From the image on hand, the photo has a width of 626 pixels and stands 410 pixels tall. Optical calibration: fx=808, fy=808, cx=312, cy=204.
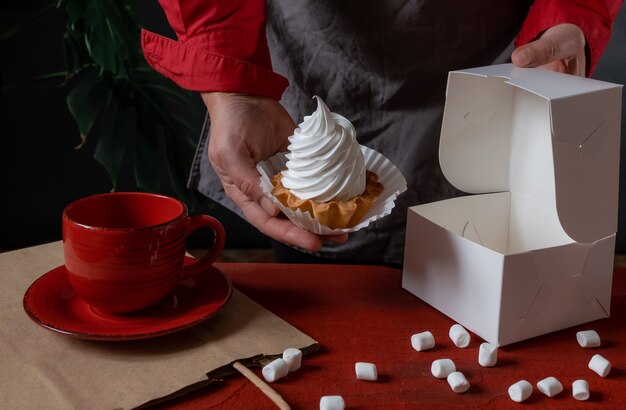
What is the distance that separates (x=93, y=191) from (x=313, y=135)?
1.73 m

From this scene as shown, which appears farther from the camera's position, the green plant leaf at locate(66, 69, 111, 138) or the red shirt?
the green plant leaf at locate(66, 69, 111, 138)

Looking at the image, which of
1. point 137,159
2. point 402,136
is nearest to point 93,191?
point 137,159

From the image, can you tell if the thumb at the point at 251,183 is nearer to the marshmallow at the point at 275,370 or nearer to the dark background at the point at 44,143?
the marshmallow at the point at 275,370

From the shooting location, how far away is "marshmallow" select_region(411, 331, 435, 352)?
853 millimetres

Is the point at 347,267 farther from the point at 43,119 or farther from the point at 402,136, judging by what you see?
the point at 43,119

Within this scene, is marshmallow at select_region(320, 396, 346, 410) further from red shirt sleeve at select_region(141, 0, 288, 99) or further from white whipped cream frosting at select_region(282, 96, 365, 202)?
red shirt sleeve at select_region(141, 0, 288, 99)

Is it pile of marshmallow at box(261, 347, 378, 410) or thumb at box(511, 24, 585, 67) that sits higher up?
thumb at box(511, 24, 585, 67)

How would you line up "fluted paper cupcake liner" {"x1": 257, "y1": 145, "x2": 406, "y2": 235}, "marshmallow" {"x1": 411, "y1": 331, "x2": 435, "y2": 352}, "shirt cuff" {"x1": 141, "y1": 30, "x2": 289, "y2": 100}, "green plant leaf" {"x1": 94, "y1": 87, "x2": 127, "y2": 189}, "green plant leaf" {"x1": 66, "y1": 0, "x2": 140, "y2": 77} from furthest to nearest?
"green plant leaf" {"x1": 94, "y1": 87, "x2": 127, "y2": 189}, "green plant leaf" {"x1": 66, "y1": 0, "x2": 140, "y2": 77}, "shirt cuff" {"x1": 141, "y1": 30, "x2": 289, "y2": 100}, "fluted paper cupcake liner" {"x1": 257, "y1": 145, "x2": 406, "y2": 235}, "marshmallow" {"x1": 411, "y1": 331, "x2": 435, "y2": 352}

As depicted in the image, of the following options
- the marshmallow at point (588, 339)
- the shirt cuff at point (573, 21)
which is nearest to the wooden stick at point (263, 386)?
the marshmallow at point (588, 339)

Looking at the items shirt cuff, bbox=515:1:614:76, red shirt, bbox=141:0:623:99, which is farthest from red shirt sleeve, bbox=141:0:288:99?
shirt cuff, bbox=515:1:614:76

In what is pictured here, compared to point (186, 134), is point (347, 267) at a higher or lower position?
higher

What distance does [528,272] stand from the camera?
87 cm

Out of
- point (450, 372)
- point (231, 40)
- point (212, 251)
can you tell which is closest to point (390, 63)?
point (231, 40)

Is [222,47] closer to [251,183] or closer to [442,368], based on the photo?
[251,183]
